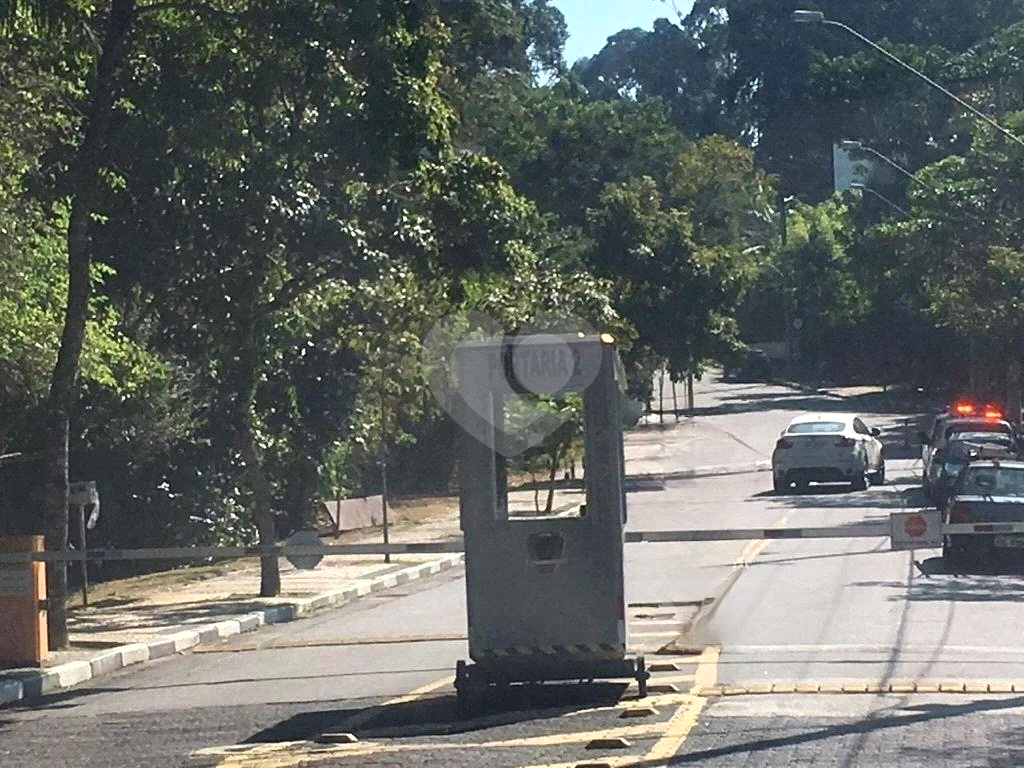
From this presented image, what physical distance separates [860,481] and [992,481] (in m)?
14.1

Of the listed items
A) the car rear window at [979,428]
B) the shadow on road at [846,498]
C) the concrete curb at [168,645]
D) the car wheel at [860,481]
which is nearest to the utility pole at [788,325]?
the shadow on road at [846,498]

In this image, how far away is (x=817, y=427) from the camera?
38.8 meters

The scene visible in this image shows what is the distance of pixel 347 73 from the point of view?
1845 centimetres

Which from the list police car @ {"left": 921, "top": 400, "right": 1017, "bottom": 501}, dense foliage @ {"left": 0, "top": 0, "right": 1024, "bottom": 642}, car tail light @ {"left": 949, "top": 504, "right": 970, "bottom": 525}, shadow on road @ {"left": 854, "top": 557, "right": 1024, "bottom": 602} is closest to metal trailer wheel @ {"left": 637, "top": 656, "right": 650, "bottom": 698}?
dense foliage @ {"left": 0, "top": 0, "right": 1024, "bottom": 642}

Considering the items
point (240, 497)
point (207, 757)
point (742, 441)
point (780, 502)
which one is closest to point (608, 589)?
point (207, 757)

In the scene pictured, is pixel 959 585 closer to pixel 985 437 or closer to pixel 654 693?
pixel 654 693

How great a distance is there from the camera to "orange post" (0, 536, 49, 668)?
16375 mm

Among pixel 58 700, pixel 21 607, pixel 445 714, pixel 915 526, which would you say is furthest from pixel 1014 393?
pixel 445 714

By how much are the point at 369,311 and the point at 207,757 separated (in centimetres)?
1409

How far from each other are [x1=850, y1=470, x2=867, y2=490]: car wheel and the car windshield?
44.5 feet

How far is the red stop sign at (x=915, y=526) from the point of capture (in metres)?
14.0

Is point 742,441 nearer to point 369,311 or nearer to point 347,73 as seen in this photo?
point 369,311

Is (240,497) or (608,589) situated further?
(240,497)

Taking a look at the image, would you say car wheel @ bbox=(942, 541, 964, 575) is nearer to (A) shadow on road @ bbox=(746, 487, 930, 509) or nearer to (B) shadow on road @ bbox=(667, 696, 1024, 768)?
(A) shadow on road @ bbox=(746, 487, 930, 509)
